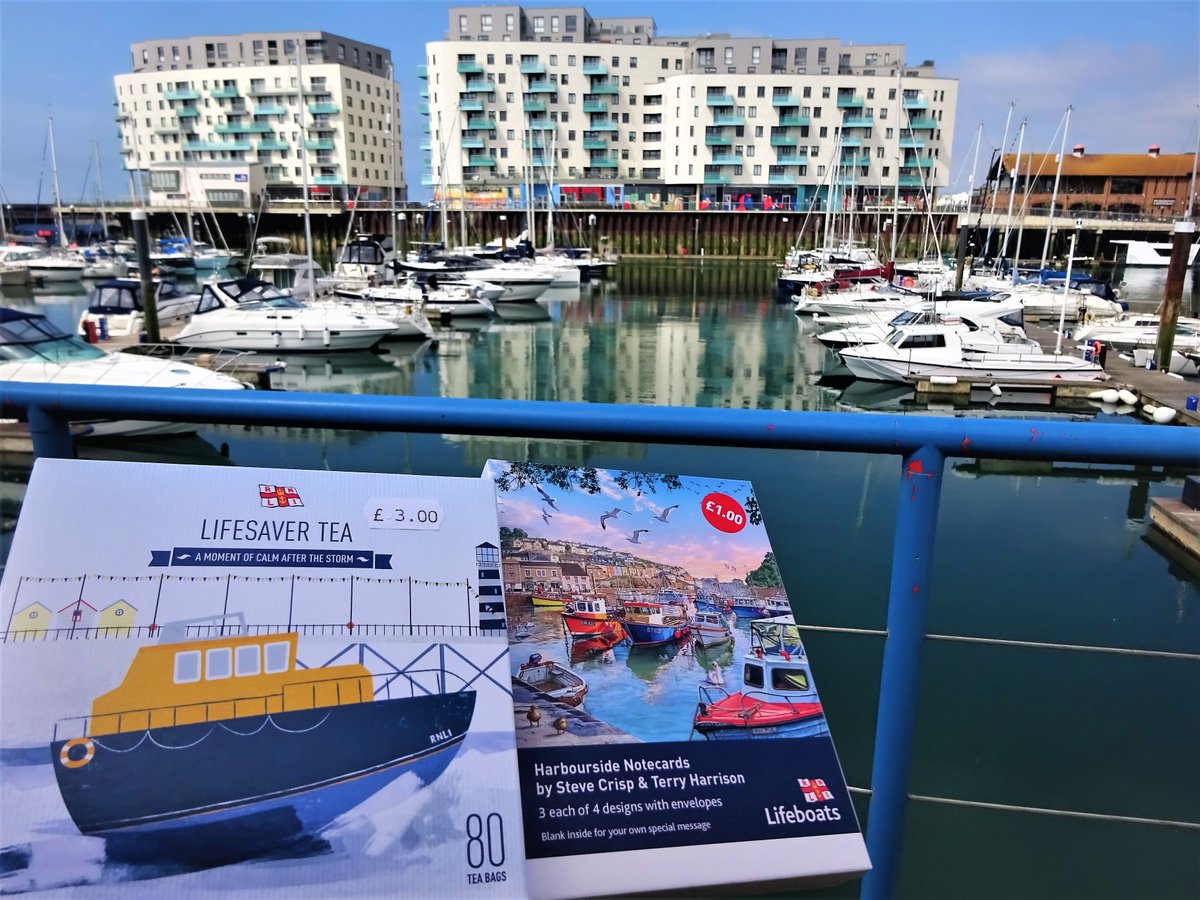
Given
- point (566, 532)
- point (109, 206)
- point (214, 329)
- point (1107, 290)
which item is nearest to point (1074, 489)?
point (566, 532)

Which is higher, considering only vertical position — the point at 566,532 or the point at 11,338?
the point at 566,532

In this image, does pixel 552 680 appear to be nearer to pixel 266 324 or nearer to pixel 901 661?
pixel 901 661

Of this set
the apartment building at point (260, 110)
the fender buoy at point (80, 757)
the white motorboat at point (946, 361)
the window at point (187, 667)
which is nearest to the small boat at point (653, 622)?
the window at point (187, 667)

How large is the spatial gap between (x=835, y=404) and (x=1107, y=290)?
2267 cm

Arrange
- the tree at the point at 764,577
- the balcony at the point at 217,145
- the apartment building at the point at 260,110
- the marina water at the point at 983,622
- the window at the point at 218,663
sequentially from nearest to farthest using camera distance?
the window at the point at 218,663 < the tree at the point at 764,577 < the marina water at the point at 983,622 < the apartment building at the point at 260,110 < the balcony at the point at 217,145

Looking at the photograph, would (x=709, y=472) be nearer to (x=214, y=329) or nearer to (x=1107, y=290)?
(x=214, y=329)

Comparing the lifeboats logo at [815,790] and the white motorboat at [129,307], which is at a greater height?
the lifeboats logo at [815,790]

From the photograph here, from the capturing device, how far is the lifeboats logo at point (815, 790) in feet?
4.80

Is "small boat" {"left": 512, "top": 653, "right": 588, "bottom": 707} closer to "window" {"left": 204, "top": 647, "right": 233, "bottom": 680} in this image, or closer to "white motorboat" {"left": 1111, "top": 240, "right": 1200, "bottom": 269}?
"window" {"left": 204, "top": 647, "right": 233, "bottom": 680}

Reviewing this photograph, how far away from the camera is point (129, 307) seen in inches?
1002

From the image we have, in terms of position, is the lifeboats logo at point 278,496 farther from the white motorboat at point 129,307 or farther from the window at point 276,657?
the white motorboat at point 129,307

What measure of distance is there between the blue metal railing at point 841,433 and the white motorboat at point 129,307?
24104 mm

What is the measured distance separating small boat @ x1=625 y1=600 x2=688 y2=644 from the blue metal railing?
0.33 metres

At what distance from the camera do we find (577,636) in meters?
1.60
